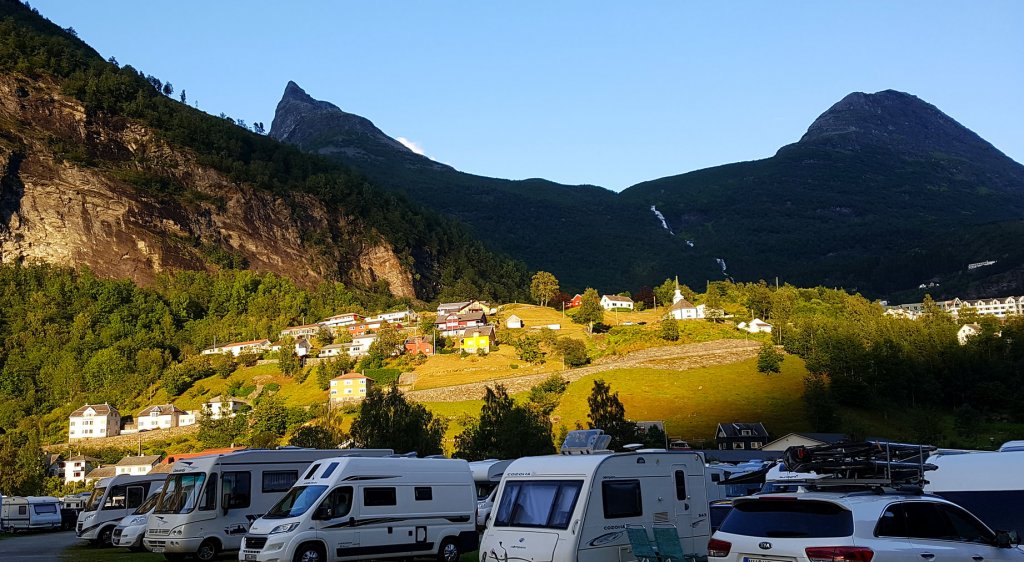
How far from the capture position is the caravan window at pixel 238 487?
22844 millimetres

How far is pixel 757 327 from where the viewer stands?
120 meters

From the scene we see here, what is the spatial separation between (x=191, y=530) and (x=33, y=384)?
119 m

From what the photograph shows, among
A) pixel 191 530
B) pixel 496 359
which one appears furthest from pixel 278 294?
pixel 191 530

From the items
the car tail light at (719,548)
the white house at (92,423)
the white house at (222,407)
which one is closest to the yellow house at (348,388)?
the white house at (222,407)

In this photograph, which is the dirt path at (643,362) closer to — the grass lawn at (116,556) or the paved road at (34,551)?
the paved road at (34,551)

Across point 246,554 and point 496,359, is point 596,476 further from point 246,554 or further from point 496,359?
point 496,359

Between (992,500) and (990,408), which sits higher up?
(992,500)

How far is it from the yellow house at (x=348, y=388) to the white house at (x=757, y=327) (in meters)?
53.7

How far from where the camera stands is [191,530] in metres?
22.1

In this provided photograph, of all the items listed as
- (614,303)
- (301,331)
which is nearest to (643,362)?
(614,303)

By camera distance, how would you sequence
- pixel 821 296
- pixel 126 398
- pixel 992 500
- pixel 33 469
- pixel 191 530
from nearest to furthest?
pixel 992 500, pixel 191 530, pixel 33 469, pixel 126 398, pixel 821 296

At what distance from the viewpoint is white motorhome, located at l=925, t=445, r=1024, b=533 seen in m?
13.5

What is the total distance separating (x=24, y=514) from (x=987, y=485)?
155ft

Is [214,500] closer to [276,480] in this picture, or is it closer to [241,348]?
[276,480]
